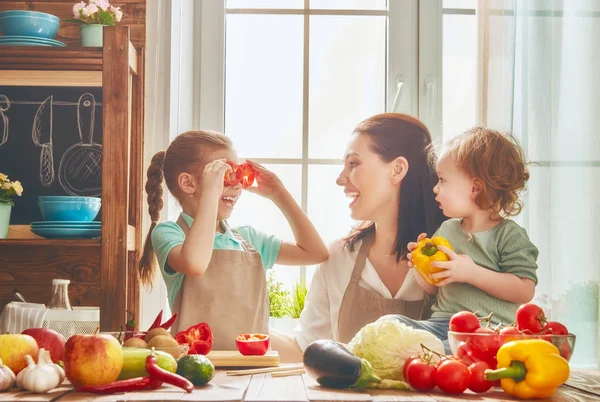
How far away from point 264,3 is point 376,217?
1.04 meters

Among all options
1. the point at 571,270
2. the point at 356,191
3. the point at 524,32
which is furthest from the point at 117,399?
the point at 524,32

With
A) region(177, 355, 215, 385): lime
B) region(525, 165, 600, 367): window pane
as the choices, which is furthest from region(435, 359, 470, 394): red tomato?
region(525, 165, 600, 367): window pane

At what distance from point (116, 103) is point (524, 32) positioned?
4.17ft

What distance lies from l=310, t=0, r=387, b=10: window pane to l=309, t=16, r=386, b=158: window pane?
0.13 feet

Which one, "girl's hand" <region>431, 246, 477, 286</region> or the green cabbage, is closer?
the green cabbage

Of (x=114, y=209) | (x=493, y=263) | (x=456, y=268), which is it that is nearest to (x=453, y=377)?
(x=456, y=268)

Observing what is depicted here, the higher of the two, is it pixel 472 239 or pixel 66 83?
pixel 66 83

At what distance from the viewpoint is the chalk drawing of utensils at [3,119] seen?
2.83m

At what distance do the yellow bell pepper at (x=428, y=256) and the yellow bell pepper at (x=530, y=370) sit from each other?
0.53 m

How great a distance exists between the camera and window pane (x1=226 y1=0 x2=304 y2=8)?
9.50 ft

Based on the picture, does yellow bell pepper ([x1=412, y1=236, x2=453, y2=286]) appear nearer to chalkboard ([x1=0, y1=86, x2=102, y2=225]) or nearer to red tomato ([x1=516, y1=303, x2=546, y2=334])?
red tomato ([x1=516, y1=303, x2=546, y2=334])

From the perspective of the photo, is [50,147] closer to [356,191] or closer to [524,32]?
[356,191]

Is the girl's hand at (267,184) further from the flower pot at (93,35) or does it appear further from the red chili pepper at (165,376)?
the red chili pepper at (165,376)

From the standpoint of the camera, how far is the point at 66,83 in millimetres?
2818
